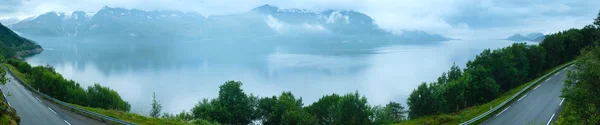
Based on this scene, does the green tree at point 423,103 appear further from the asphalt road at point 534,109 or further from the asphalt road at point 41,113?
the asphalt road at point 41,113

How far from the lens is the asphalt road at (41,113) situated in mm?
27969

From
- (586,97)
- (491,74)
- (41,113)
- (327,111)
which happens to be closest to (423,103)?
(327,111)

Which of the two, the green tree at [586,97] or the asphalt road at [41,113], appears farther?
the asphalt road at [41,113]

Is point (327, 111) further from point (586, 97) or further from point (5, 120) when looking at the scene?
point (5, 120)

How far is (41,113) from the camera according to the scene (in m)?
31.6

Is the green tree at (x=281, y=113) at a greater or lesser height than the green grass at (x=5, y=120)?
lesser

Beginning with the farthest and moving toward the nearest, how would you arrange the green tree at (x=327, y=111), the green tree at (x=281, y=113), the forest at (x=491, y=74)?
the forest at (x=491, y=74) → the green tree at (x=327, y=111) → the green tree at (x=281, y=113)

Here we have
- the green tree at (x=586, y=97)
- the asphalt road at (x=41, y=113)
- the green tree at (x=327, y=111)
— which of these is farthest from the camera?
the green tree at (x=327, y=111)

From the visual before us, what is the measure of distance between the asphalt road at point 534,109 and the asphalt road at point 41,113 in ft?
106

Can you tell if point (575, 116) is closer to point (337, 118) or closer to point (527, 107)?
point (527, 107)

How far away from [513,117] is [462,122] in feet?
17.3

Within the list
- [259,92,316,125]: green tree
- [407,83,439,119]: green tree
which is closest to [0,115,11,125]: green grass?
[259,92,316,125]: green tree

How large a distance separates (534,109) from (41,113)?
44.5 metres

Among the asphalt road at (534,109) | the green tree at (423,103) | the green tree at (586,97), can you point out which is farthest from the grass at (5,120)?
the green tree at (423,103)
